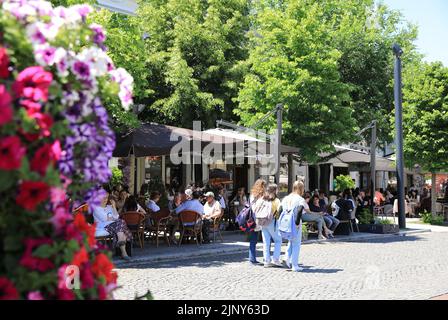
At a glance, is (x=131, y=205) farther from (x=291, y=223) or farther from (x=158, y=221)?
(x=291, y=223)

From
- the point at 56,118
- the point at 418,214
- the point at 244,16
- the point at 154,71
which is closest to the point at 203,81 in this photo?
the point at 154,71

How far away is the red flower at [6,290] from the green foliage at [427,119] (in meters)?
21.8

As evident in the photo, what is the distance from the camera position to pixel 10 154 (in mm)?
2068

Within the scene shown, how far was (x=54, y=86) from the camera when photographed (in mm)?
2346

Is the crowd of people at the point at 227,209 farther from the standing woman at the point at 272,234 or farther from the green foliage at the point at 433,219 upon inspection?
the green foliage at the point at 433,219

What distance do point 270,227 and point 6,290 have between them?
8996 mm

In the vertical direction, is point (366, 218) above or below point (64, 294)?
below

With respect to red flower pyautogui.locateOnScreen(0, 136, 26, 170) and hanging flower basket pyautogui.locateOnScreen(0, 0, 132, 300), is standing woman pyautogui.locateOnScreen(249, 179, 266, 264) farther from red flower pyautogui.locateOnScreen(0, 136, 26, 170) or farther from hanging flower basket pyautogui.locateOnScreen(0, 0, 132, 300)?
red flower pyautogui.locateOnScreen(0, 136, 26, 170)

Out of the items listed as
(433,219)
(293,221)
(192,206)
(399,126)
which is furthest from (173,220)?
(433,219)

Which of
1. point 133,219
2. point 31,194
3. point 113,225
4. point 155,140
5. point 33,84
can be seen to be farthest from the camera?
point 155,140

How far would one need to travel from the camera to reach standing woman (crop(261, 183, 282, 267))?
10922 mm

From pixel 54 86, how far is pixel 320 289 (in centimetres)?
688

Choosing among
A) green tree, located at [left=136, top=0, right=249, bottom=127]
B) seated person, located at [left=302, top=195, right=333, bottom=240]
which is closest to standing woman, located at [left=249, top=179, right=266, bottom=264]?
seated person, located at [left=302, top=195, right=333, bottom=240]

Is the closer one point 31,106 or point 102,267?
point 31,106
